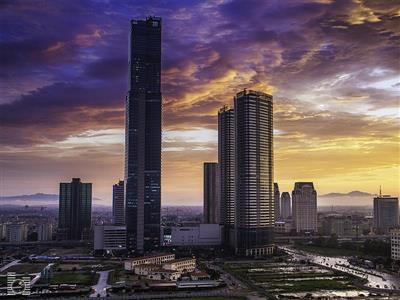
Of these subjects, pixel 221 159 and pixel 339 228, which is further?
pixel 339 228

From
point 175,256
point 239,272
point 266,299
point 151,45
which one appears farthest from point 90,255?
point 266,299

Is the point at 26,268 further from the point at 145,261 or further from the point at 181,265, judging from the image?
Result: the point at 181,265

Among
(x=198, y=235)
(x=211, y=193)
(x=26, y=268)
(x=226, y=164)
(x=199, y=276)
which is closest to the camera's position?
(x=199, y=276)

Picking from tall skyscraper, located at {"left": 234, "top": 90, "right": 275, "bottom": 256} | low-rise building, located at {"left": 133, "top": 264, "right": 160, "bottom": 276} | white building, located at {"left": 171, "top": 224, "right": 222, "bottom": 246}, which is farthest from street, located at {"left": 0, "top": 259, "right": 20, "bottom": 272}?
tall skyscraper, located at {"left": 234, "top": 90, "right": 275, "bottom": 256}

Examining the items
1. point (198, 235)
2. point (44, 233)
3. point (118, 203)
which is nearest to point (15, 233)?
point (44, 233)

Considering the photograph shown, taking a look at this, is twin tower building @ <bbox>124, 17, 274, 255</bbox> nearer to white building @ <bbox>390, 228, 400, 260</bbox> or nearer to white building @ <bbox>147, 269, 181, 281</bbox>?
white building @ <bbox>390, 228, 400, 260</bbox>

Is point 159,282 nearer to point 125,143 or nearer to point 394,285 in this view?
point 394,285
